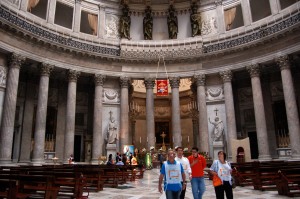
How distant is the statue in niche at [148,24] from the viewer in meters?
32.8

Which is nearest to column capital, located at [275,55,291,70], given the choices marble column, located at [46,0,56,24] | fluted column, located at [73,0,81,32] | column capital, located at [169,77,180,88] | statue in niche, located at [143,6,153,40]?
column capital, located at [169,77,180,88]

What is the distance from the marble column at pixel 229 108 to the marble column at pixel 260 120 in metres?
2.32

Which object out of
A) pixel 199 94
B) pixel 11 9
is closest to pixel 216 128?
pixel 199 94

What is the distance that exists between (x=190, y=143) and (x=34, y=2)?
87.6 feet

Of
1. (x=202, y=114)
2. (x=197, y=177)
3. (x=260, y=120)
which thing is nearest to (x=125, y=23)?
(x=202, y=114)

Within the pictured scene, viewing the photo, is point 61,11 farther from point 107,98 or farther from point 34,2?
point 107,98

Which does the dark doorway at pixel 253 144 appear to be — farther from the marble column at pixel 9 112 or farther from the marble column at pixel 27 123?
the marble column at pixel 9 112

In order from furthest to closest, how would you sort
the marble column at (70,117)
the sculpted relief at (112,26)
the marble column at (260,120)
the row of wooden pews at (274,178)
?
the sculpted relief at (112,26) → the marble column at (70,117) → the marble column at (260,120) → the row of wooden pews at (274,178)

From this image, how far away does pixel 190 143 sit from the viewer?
3775 cm

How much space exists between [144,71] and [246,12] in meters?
13.4

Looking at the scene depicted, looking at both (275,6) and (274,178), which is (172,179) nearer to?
(274,178)

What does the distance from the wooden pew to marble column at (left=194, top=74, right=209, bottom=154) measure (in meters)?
17.2

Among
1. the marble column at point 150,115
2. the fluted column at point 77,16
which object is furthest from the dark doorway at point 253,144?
the fluted column at point 77,16

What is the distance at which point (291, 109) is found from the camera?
23953 millimetres
